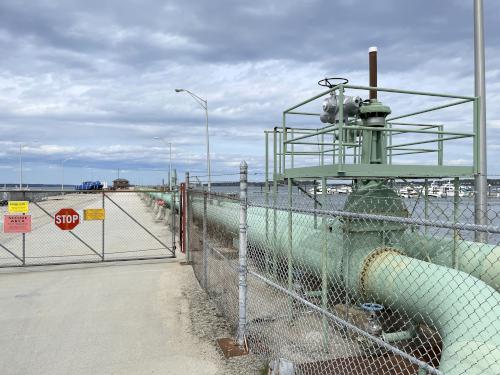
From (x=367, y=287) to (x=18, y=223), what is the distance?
8.29 metres

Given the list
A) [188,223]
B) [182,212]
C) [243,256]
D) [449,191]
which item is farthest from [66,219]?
[449,191]

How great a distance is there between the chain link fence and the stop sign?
14.3 feet

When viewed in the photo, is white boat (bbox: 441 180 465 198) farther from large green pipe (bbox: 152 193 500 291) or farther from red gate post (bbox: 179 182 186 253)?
red gate post (bbox: 179 182 186 253)

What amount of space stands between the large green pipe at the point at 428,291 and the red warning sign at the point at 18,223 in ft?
21.7

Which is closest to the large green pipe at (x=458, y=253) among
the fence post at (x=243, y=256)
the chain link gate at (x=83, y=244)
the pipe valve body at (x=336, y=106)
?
the pipe valve body at (x=336, y=106)

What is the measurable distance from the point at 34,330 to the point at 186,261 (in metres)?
A: 4.66

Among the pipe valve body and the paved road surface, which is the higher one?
the pipe valve body

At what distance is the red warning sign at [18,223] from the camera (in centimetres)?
997

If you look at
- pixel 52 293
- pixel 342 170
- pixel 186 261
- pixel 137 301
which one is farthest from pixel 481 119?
pixel 52 293

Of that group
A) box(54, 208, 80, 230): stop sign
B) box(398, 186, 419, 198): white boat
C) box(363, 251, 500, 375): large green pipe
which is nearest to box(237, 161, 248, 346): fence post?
box(363, 251, 500, 375): large green pipe

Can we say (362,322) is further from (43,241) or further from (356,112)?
(43,241)

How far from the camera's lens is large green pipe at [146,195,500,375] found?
10.5ft

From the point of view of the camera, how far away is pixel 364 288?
205 inches

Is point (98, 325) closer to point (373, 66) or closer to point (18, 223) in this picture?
point (18, 223)
